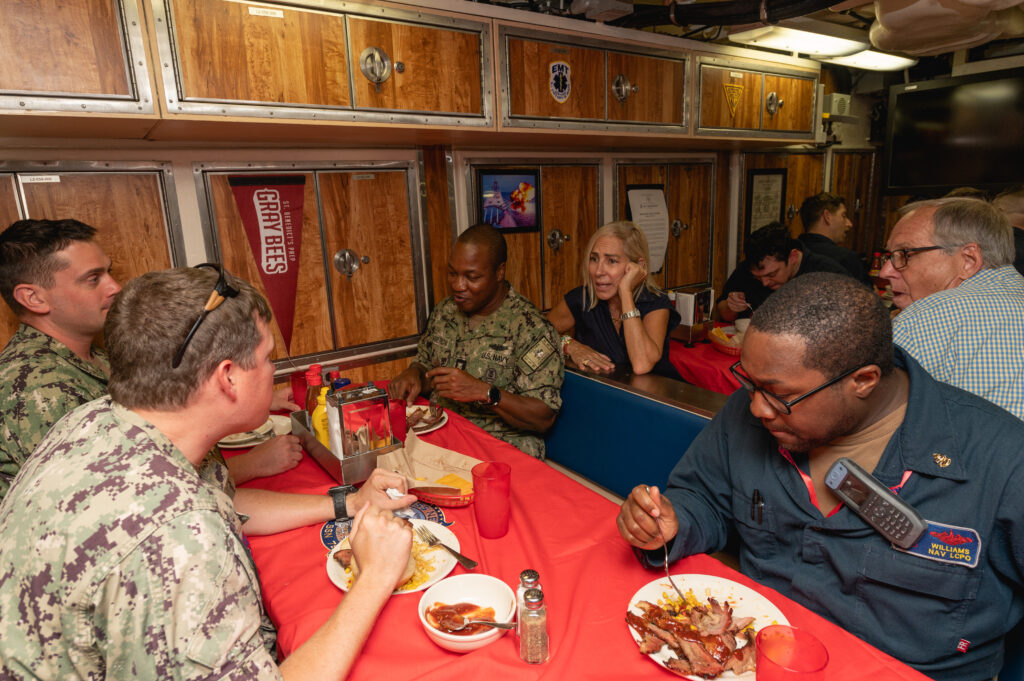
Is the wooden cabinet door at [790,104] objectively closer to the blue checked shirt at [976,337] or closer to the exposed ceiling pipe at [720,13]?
the exposed ceiling pipe at [720,13]

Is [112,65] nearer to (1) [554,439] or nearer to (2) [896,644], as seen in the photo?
(1) [554,439]

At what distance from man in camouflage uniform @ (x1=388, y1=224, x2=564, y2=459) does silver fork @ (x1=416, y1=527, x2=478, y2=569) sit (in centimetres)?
102

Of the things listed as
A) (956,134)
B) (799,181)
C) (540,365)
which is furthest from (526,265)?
(956,134)

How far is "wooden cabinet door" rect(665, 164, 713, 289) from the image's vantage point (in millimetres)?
4367

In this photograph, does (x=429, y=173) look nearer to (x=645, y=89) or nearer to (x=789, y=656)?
(x=645, y=89)

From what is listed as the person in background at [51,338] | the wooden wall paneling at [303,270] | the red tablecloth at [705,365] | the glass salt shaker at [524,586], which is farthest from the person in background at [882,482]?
the wooden wall paneling at [303,270]

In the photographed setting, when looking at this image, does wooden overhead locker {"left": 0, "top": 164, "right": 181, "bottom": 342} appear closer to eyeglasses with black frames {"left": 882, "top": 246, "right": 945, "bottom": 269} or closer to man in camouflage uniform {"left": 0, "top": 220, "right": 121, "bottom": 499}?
man in camouflage uniform {"left": 0, "top": 220, "right": 121, "bottom": 499}

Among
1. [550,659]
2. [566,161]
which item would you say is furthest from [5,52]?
[566,161]

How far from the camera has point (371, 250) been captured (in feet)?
9.84

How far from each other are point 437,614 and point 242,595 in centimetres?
39

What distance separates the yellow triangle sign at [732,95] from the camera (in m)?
3.84

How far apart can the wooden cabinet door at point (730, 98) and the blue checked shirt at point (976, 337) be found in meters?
2.34

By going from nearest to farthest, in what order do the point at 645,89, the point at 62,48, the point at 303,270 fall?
the point at 62,48
the point at 303,270
the point at 645,89

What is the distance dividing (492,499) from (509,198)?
2395 mm
